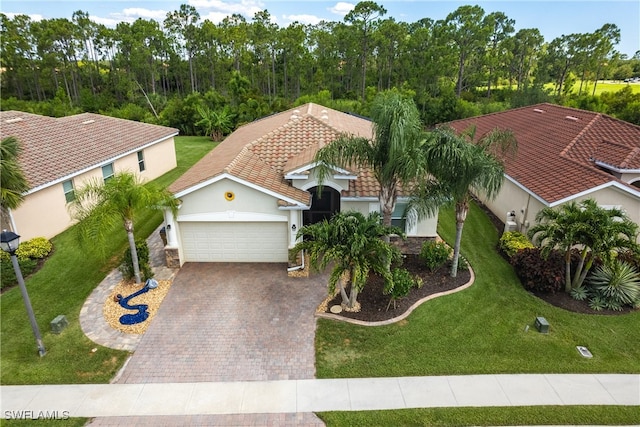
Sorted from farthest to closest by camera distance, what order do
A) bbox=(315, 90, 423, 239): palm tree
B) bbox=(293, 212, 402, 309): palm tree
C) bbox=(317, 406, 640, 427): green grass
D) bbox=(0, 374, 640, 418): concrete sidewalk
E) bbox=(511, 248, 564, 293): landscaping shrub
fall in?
1. bbox=(511, 248, 564, 293): landscaping shrub
2. bbox=(315, 90, 423, 239): palm tree
3. bbox=(293, 212, 402, 309): palm tree
4. bbox=(0, 374, 640, 418): concrete sidewalk
5. bbox=(317, 406, 640, 427): green grass

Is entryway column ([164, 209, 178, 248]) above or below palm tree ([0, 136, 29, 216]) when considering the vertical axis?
below

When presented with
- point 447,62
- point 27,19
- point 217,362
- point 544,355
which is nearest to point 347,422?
point 217,362

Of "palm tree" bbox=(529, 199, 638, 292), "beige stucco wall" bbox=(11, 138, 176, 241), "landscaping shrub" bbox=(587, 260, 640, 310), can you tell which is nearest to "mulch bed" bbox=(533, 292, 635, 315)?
"landscaping shrub" bbox=(587, 260, 640, 310)

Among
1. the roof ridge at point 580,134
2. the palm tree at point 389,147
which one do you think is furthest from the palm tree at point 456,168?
the roof ridge at point 580,134

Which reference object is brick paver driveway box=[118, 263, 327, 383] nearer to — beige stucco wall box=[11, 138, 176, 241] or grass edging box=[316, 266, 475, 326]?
grass edging box=[316, 266, 475, 326]

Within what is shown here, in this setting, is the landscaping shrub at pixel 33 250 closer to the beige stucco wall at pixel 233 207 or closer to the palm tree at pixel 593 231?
the beige stucco wall at pixel 233 207

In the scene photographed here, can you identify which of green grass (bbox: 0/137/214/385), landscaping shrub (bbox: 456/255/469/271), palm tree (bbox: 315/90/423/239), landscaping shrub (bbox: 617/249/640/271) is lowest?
green grass (bbox: 0/137/214/385)

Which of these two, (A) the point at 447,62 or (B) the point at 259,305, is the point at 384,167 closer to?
(B) the point at 259,305
